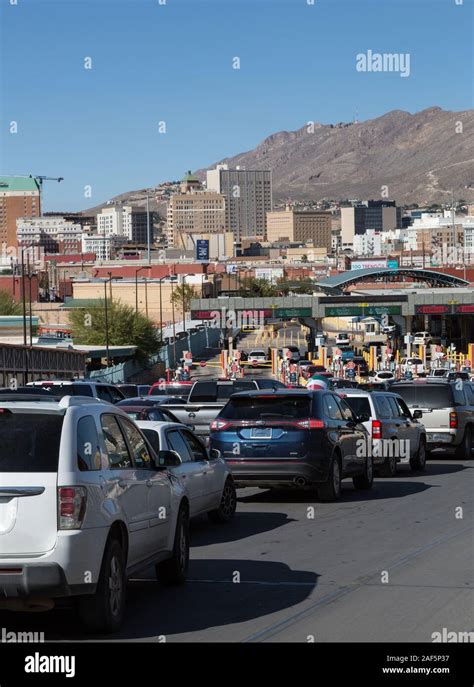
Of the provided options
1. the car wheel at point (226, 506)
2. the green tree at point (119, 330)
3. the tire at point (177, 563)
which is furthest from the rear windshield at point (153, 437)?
the green tree at point (119, 330)

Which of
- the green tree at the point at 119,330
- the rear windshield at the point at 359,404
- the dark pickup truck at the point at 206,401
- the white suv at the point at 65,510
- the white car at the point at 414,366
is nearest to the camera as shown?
the white suv at the point at 65,510

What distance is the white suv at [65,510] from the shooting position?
30.1 feet

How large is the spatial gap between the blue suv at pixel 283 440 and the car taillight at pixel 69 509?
30.5 feet

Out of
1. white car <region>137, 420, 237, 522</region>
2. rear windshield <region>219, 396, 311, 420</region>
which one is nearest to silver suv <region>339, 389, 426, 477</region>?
rear windshield <region>219, 396, 311, 420</region>

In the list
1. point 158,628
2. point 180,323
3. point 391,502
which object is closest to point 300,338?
point 180,323

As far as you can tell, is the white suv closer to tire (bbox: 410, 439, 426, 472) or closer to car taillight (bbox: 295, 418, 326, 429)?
car taillight (bbox: 295, 418, 326, 429)

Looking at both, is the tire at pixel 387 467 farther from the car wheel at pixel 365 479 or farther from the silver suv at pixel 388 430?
the car wheel at pixel 365 479

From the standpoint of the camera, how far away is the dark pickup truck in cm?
2710

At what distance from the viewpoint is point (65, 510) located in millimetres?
9258

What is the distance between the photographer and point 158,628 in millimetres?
9977

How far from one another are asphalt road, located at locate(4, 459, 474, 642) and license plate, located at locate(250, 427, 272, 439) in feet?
3.30

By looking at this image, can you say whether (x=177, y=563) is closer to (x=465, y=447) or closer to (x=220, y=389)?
(x=465, y=447)

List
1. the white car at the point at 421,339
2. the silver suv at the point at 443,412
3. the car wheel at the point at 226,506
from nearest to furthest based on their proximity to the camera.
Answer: the car wheel at the point at 226,506, the silver suv at the point at 443,412, the white car at the point at 421,339
